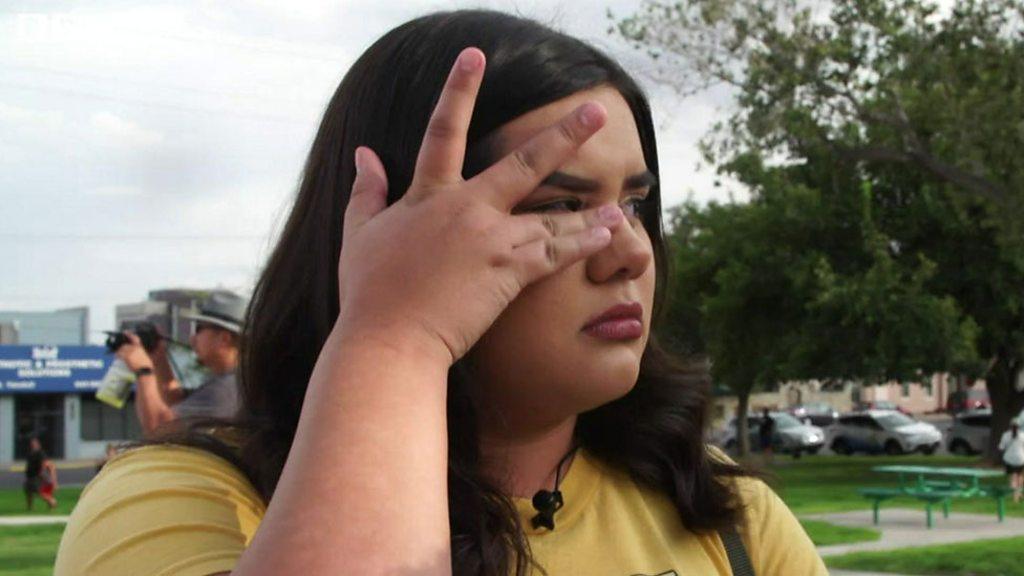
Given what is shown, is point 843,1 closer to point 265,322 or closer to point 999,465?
point 999,465

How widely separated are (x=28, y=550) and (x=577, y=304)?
44.2 feet

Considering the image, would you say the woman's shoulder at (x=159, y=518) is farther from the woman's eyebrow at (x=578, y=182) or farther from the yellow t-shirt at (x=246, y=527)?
the woman's eyebrow at (x=578, y=182)

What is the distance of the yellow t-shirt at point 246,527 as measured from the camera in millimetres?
1298

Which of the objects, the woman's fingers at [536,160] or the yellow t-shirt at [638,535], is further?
the yellow t-shirt at [638,535]

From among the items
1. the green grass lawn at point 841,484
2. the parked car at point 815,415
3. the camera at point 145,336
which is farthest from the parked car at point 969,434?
the camera at point 145,336

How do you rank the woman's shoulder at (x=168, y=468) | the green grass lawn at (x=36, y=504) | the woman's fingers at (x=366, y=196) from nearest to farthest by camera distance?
1. the woman's fingers at (x=366, y=196)
2. the woman's shoulder at (x=168, y=468)
3. the green grass lawn at (x=36, y=504)

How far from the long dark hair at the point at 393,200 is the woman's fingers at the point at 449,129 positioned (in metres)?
0.26

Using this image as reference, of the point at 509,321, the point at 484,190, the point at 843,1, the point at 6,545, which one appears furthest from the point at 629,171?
the point at 843,1

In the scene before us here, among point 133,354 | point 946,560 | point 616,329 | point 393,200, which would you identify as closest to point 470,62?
point 393,200

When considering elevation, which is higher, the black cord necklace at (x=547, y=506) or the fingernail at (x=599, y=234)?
the fingernail at (x=599, y=234)

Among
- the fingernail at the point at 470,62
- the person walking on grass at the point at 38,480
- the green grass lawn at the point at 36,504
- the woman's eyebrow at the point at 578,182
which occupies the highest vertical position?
the fingernail at the point at 470,62

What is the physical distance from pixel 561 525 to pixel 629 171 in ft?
1.35

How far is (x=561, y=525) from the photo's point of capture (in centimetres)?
166

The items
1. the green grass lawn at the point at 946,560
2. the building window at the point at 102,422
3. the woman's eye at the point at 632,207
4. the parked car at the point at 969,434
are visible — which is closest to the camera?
the woman's eye at the point at 632,207
